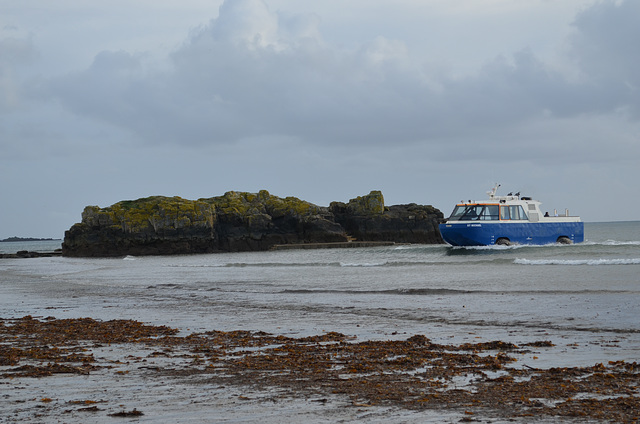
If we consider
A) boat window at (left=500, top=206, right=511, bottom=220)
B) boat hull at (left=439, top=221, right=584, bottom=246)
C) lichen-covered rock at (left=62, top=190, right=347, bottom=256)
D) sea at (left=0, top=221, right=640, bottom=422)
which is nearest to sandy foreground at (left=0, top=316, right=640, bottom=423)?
sea at (left=0, top=221, right=640, bottom=422)

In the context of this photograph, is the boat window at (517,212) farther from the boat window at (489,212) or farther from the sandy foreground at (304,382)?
the sandy foreground at (304,382)

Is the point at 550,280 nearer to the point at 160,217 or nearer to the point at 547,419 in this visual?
the point at 547,419

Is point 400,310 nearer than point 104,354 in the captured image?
No

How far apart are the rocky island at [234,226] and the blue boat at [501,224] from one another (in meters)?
34.6

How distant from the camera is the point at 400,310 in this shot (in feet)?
52.4

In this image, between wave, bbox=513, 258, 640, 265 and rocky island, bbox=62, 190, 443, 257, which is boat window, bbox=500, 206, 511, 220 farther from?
rocky island, bbox=62, 190, 443, 257

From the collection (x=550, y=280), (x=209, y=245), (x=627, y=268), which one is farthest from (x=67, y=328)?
(x=209, y=245)

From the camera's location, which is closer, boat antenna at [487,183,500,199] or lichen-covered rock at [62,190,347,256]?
boat antenna at [487,183,500,199]

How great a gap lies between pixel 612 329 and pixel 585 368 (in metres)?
4.09

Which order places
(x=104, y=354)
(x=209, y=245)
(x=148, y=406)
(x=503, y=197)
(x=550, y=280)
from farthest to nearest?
(x=209, y=245)
(x=503, y=197)
(x=550, y=280)
(x=104, y=354)
(x=148, y=406)

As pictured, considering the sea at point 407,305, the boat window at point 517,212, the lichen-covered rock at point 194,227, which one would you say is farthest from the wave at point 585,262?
the lichen-covered rock at point 194,227

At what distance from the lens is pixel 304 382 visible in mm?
7445

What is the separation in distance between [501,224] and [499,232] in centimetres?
60

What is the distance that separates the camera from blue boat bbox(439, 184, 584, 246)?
44.4m
